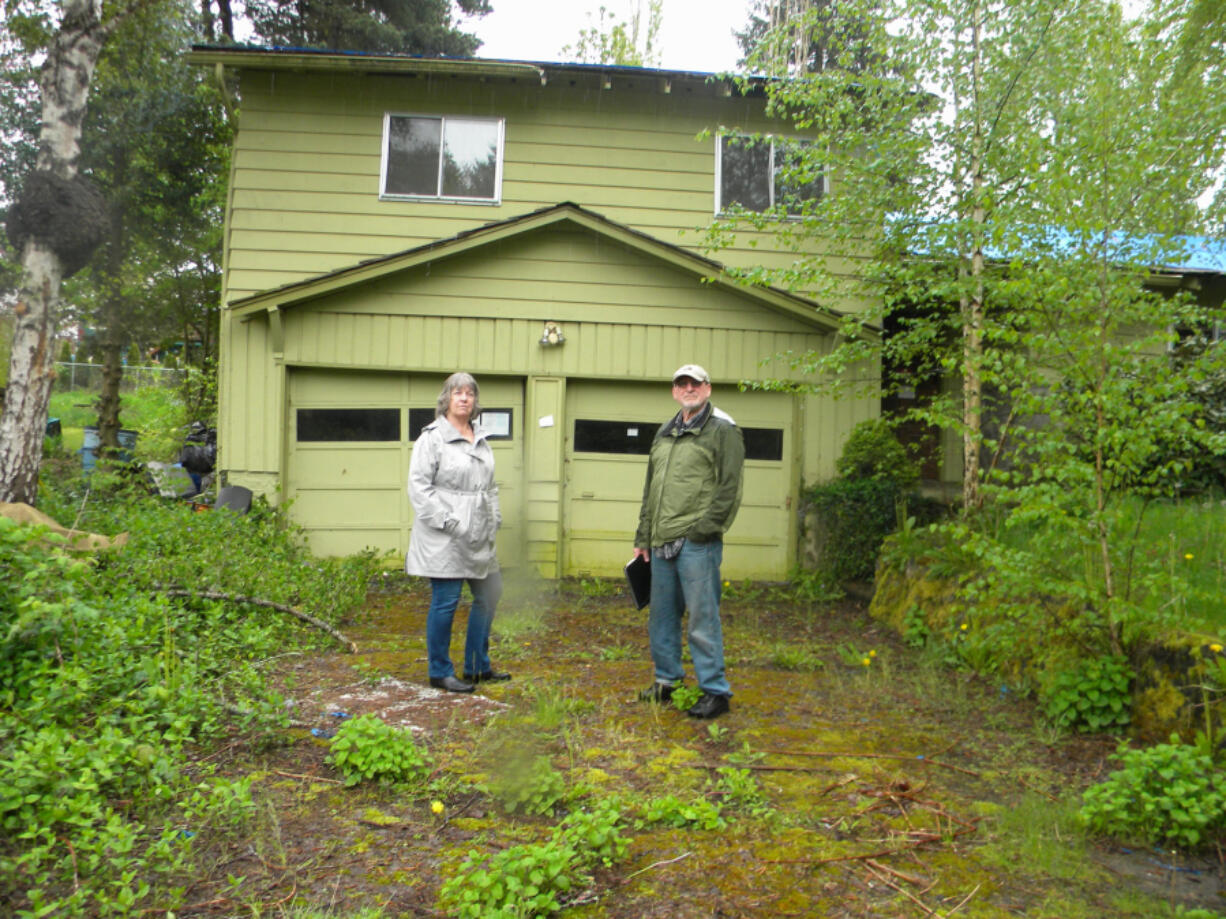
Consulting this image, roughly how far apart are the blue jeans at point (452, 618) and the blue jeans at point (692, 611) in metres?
1.02

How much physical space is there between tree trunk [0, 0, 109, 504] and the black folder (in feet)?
19.4

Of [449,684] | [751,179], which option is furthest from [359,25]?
[449,684]

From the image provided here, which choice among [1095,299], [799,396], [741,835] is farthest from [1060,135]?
[741,835]

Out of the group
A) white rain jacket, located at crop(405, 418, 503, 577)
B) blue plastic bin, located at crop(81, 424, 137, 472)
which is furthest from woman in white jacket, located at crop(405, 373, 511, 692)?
blue plastic bin, located at crop(81, 424, 137, 472)

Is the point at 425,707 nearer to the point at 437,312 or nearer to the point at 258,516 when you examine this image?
the point at 258,516

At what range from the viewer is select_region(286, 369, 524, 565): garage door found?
9.88 m

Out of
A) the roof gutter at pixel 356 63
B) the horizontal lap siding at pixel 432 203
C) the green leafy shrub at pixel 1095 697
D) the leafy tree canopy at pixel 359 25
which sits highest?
the leafy tree canopy at pixel 359 25

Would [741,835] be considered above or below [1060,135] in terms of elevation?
below

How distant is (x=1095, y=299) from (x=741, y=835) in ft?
10.5

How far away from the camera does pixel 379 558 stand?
32.1 feet

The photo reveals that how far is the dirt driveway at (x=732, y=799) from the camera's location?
9.61 ft

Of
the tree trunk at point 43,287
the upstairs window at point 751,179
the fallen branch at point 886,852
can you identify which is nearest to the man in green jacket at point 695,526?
the fallen branch at point 886,852

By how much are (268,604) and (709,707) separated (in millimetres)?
3354

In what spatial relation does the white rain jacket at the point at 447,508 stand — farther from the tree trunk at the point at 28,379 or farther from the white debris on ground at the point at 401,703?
the tree trunk at the point at 28,379
